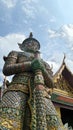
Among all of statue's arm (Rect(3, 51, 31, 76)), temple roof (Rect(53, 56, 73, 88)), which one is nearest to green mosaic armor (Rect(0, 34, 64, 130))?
statue's arm (Rect(3, 51, 31, 76))

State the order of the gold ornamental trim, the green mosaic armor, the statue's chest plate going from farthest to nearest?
the statue's chest plate, the gold ornamental trim, the green mosaic armor

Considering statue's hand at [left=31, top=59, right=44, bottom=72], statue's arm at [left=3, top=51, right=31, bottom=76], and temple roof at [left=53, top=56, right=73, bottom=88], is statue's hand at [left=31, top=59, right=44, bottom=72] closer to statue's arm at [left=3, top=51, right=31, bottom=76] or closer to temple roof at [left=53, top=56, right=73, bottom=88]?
statue's arm at [left=3, top=51, right=31, bottom=76]

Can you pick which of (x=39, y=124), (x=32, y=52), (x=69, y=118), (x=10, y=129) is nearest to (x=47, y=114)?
(x=39, y=124)

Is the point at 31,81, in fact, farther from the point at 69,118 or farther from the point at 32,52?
the point at 69,118

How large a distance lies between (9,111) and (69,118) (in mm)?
6811

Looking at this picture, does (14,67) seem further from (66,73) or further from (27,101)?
(66,73)

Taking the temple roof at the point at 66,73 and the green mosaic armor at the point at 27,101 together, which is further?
the temple roof at the point at 66,73

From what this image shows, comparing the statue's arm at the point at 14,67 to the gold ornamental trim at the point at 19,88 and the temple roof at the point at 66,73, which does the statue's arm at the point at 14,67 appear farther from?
the temple roof at the point at 66,73

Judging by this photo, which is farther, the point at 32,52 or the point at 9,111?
the point at 32,52

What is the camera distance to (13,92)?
3.33 meters

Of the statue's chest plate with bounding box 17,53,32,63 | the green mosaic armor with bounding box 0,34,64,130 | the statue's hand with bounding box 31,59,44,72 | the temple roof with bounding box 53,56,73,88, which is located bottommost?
the green mosaic armor with bounding box 0,34,64,130

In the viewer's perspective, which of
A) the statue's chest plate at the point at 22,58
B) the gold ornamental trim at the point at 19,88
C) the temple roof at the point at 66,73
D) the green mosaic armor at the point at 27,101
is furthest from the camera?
the temple roof at the point at 66,73

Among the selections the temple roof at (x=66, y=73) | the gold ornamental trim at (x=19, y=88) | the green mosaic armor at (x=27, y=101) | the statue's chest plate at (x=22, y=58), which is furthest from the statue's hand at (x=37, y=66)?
the temple roof at (x=66, y=73)

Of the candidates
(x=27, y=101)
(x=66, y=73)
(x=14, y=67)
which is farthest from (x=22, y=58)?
(x=66, y=73)
